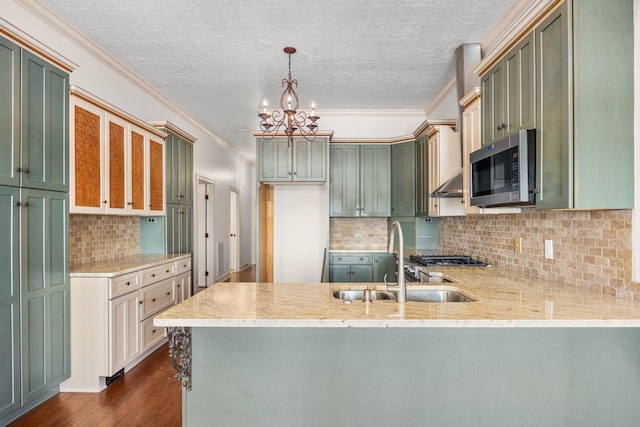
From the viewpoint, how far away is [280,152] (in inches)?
184

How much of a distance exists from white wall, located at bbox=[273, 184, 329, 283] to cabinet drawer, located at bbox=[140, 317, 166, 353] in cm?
188

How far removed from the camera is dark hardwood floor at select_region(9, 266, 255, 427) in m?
2.38

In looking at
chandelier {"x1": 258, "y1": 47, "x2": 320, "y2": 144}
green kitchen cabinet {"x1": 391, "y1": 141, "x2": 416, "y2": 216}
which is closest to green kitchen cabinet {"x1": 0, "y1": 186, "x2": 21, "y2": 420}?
chandelier {"x1": 258, "y1": 47, "x2": 320, "y2": 144}

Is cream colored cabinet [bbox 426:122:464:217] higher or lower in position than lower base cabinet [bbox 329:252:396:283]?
higher

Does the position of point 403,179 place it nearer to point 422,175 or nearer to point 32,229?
point 422,175

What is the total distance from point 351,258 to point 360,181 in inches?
41.5

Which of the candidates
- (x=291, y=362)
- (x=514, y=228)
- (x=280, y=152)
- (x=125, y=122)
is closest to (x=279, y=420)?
(x=291, y=362)

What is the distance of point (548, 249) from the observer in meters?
2.32

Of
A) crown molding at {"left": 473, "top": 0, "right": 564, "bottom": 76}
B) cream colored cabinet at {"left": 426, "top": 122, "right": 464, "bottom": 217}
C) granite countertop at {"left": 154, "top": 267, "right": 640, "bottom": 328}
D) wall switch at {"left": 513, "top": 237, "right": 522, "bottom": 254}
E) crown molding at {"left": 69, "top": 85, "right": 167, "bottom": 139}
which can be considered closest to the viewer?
granite countertop at {"left": 154, "top": 267, "right": 640, "bottom": 328}

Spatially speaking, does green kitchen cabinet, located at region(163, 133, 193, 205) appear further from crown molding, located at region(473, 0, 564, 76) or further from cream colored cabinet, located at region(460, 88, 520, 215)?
crown molding, located at region(473, 0, 564, 76)

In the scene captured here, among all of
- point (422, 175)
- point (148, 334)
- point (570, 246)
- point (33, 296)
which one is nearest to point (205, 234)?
point (148, 334)

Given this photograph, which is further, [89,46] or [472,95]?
[89,46]

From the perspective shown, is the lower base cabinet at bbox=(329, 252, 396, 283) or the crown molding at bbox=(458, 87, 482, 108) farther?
the lower base cabinet at bbox=(329, 252, 396, 283)

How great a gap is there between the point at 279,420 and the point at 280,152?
→ 3485 millimetres
